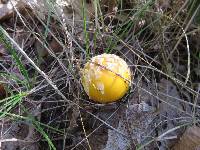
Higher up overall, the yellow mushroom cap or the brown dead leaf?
the yellow mushroom cap

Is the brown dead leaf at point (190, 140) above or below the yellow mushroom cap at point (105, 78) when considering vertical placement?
below

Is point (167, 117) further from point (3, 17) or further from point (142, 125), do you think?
point (3, 17)

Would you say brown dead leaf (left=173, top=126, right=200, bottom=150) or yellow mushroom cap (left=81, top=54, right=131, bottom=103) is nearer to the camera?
yellow mushroom cap (left=81, top=54, right=131, bottom=103)

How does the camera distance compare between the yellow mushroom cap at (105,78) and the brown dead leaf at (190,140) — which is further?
the brown dead leaf at (190,140)

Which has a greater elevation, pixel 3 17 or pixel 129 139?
pixel 3 17

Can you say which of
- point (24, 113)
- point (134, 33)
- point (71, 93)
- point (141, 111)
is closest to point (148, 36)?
point (134, 33)
